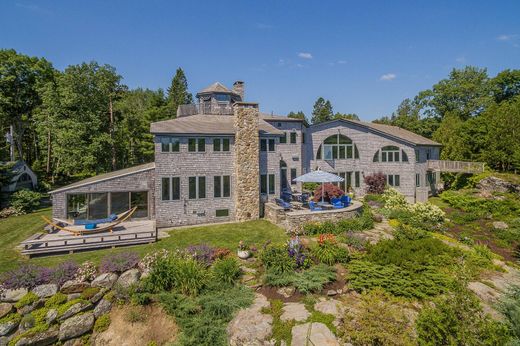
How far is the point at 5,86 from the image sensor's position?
30.8 metres

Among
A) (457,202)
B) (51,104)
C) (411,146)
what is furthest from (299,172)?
(51,104)

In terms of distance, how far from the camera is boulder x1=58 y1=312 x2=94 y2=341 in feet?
30.2

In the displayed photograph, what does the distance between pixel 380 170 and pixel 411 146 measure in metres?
3.87

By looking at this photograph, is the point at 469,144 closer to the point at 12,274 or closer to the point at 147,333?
the point at 147,333

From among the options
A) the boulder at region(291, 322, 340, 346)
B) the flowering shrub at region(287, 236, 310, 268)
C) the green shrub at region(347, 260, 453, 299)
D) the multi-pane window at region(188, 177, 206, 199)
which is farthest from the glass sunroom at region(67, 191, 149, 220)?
the green shrub at region(347, 260, 453, 299)

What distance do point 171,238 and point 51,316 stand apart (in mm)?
6547

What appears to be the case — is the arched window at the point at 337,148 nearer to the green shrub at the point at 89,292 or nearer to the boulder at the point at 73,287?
the green shrub at the point at 89,292

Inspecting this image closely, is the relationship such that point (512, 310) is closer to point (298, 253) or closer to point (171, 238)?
point (298, 253)

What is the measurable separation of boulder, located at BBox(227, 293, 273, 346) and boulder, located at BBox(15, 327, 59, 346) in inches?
244

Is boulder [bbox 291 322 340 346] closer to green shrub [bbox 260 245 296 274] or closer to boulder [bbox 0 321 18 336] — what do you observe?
green shrub [bbox 260 245 296 274]

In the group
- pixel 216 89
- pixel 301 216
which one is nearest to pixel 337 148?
pixel 301 216

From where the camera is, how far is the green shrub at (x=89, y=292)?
10.1 metres

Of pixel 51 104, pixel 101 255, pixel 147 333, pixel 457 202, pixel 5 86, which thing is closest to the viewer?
pixel 147 333

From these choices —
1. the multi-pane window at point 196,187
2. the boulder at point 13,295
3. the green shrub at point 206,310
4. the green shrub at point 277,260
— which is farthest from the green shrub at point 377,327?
the multi-pane window at point 196,187
